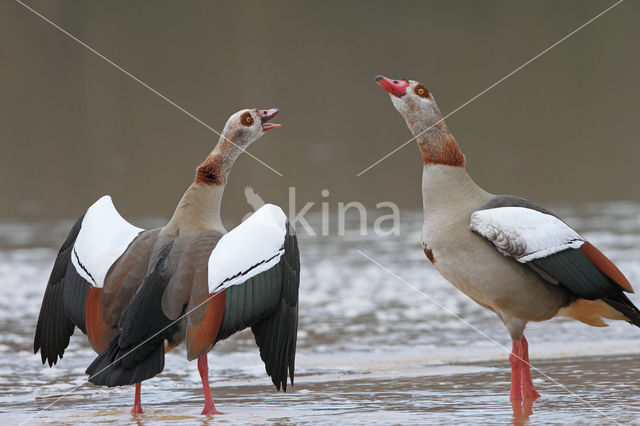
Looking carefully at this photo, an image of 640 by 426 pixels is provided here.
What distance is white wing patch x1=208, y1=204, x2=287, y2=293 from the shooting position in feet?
22.8

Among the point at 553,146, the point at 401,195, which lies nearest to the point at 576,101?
the point at 553,146

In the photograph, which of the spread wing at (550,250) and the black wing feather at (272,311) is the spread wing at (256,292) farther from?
the spread wing at (550,250)

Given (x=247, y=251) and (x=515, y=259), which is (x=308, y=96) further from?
(x=247, y=251)

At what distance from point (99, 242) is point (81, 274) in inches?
10.0

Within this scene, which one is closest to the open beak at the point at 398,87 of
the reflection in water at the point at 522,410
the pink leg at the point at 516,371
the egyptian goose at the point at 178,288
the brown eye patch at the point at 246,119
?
the brown eye patch at the point at 246,119

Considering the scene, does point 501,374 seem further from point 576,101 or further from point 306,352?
point 576,101

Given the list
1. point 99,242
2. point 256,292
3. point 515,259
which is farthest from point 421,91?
point 99,242

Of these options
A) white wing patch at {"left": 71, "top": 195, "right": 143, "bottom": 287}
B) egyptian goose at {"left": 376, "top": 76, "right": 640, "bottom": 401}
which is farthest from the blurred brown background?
white wing patch at {"left": 71, "top": 195, "right": 143, "bottom": 287}

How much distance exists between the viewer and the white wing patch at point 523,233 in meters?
7.49

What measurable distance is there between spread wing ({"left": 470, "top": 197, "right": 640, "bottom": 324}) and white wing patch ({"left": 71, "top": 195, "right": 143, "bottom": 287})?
2.40m

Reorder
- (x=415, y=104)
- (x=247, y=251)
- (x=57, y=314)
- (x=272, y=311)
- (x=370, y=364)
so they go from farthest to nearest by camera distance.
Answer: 1. (x=370, y=364)
2. (x=415, y=104)
3. (x=57, y=314)
4. (x=272, y=311)
5. (x=247, y=251)

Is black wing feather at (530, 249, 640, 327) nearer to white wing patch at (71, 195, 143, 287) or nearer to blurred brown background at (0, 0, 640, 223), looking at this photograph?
white wing patch at (71, 195, 143, 287)

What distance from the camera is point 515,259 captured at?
24.9ft

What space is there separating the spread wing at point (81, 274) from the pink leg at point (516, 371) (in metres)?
2.72
